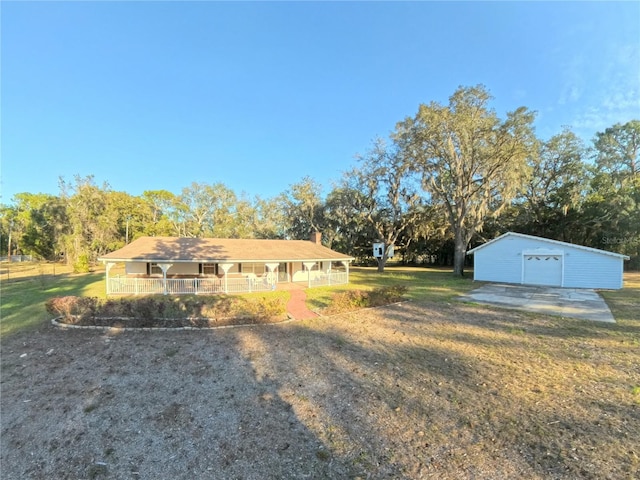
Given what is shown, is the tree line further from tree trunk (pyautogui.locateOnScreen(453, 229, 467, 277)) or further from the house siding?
the house siding

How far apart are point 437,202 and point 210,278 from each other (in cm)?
2169

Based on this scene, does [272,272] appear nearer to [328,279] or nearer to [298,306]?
[328,279]

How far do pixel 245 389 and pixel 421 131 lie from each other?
932 inches

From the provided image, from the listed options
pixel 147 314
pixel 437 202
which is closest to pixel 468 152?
pixel 437 202

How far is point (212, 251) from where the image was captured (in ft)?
61.4

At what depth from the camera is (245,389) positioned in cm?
505

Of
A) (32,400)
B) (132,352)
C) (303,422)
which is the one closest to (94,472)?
(303,422)

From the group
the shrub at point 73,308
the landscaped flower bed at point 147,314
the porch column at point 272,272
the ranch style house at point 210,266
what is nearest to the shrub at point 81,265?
the ranch style house at point 210,266

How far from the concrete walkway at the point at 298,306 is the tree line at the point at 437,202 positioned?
1635cm

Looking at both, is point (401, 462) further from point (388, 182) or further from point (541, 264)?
point (388, 182)

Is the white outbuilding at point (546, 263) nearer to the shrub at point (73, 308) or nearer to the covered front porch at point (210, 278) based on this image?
the covered front porch at point (210, 278)

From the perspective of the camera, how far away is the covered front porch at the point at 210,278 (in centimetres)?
1645

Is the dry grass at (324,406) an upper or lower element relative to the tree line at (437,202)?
lower

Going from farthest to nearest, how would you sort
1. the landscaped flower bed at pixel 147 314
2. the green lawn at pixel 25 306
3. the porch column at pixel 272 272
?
the porch column at pixel 272 272
the green lawn at pixel 25 306
the landscaped flower bed at pixel 147 314
